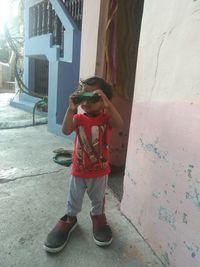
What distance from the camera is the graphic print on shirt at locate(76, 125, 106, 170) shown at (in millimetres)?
1612

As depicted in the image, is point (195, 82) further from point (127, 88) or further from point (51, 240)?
point (127, 88)

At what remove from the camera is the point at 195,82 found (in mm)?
1206

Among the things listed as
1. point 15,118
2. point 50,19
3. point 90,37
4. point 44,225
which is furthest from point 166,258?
point 50,19

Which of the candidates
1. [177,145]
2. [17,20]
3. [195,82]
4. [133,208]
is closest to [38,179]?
[133,208]

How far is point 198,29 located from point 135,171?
3.31 ft

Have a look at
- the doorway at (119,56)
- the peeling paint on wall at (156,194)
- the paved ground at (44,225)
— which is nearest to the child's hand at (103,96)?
the peeling paint on wall at (156,194)

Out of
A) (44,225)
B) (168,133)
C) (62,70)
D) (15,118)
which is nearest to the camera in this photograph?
(168,133)

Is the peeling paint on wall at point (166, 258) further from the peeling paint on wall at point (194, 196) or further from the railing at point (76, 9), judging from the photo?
the railing at point (76, 9)

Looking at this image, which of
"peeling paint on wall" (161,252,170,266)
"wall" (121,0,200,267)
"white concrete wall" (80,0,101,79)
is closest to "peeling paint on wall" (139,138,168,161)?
"wall" (121,0,200,267)

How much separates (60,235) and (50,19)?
4706 millimetres

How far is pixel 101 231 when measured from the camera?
1.71 m

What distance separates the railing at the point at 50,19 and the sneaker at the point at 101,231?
332cm

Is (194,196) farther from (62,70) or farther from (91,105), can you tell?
(62,70)

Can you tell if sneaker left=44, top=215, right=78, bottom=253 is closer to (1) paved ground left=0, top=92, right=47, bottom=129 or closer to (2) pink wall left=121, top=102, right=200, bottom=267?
(2) pink wall left=121, top=102, right=200, bottom=267
